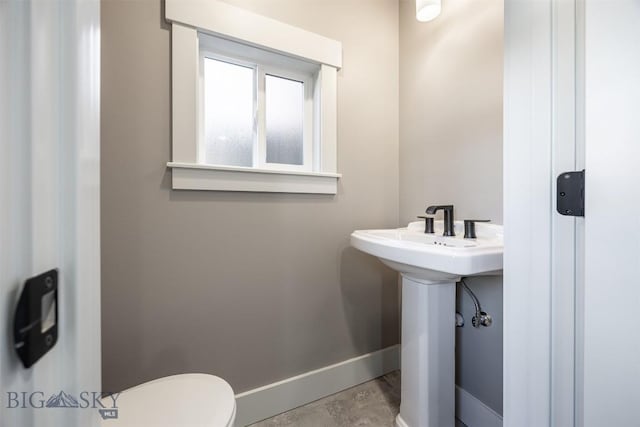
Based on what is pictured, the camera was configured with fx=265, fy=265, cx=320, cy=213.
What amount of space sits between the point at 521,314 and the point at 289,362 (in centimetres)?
109

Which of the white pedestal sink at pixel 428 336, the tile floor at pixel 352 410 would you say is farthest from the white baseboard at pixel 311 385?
the white pedestal sink at pixel 428 336

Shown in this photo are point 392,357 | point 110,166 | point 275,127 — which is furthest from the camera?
point 392,357

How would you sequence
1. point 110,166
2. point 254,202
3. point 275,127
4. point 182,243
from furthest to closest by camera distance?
point 275,127
point 254,202
point 182,243
point 110,166

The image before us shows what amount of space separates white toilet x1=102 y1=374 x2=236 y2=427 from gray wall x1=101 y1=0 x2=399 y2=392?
1.01 feet

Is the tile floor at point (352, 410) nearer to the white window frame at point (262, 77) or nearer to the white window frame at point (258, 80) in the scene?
the white window frame at point (258, 80)

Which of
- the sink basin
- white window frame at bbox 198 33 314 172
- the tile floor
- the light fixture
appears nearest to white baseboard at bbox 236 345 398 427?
the tile floor

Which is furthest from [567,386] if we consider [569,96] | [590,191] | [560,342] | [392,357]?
[392,357]

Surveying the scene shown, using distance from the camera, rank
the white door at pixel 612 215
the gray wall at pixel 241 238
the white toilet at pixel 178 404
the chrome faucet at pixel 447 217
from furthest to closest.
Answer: the chrome faucet at pixel 447 217, the gray wall at pixel 241 238, the white toilet at pixel 178 404, the white door at pixel 612 215

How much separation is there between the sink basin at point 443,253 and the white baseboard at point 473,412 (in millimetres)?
629

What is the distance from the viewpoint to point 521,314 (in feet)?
1.67

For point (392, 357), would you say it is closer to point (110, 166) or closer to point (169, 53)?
point (110, 166)

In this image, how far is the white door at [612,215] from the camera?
1.19 feet

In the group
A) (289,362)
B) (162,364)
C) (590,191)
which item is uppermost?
(590,191)

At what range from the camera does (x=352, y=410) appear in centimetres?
127
